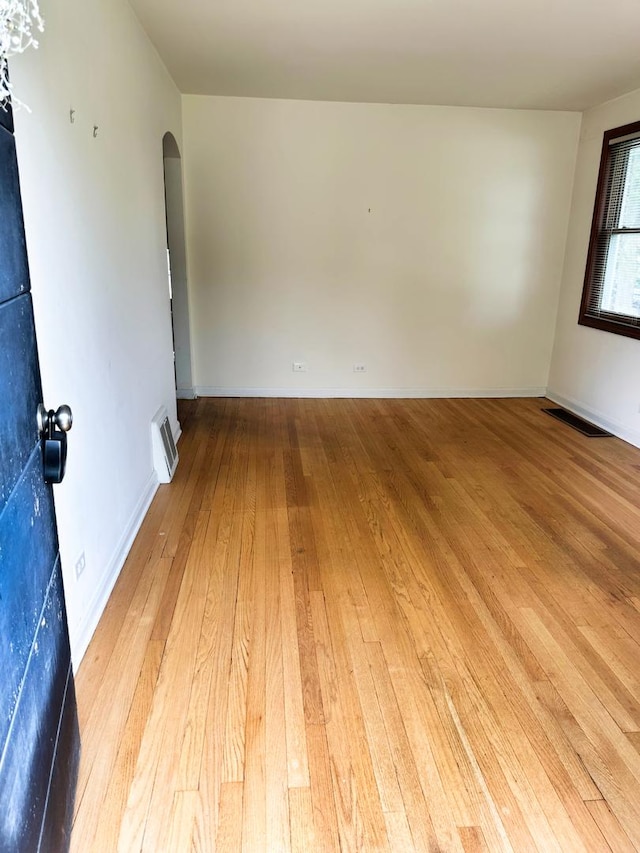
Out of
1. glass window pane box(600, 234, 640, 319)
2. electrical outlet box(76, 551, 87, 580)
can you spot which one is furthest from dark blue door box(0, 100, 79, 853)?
glass window pane box(600, 234, 640, 319)

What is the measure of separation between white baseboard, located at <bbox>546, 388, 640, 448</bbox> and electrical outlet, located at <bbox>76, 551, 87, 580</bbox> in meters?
4.03

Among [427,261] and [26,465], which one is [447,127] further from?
[26,465]

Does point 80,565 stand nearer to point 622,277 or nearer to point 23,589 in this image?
point 23,589

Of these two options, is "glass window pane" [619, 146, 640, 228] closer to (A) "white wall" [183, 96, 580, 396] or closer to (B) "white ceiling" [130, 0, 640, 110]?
(B) "white ceiling" [130, 0, 640, 110]

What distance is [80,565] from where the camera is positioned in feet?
6.84

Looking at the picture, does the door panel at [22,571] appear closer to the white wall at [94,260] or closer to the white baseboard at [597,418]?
the white wall at [94,260]

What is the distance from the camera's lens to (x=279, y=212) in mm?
5164

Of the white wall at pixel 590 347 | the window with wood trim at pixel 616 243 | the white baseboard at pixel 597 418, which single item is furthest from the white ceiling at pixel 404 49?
the white baseboard at pixel 597 418

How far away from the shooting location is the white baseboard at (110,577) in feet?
6.59

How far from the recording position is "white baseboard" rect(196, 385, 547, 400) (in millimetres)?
5551

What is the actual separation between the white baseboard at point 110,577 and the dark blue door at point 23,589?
70cm

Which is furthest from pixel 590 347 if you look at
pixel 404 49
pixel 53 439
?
pixel 53 439

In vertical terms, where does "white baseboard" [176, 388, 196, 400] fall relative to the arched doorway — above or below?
below

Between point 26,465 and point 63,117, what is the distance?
145 cm
